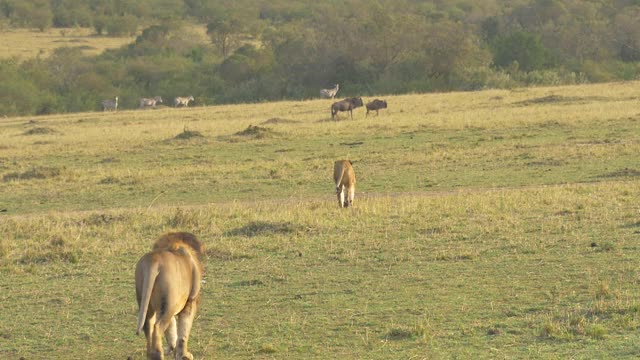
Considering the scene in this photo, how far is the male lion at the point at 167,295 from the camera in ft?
19.1

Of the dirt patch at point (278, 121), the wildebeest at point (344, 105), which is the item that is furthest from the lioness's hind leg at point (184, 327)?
the wildebeest at point (344, 105)

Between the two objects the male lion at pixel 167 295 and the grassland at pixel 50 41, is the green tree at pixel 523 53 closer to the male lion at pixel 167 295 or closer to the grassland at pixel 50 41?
the grassland at pixel 50 41

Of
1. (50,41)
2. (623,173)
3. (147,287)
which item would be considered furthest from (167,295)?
(50,41)

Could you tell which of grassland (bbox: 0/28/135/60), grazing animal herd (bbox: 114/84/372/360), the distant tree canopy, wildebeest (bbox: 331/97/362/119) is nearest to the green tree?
the distant tree canopy

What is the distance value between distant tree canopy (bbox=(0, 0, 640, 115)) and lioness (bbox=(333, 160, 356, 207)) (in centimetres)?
2879

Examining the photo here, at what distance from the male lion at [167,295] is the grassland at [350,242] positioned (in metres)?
0.62

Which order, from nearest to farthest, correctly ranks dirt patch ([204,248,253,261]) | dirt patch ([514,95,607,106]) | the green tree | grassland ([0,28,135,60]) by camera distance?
dirt patch ([204,248,253,261]) → dirt patch ([514,95,607,106]) → the green tree → grassland ([0,28,135,60])

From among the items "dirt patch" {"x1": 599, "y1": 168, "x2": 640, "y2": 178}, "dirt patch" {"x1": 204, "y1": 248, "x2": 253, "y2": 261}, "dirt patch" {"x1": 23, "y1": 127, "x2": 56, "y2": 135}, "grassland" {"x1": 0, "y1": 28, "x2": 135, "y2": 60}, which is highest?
"dirt patch" {"x1": 204, "y1": 248, "x2": 253, "y2": 261}

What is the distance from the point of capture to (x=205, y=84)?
165 ft

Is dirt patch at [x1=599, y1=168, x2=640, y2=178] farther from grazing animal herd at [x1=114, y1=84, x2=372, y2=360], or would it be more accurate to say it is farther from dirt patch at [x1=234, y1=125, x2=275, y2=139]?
grazing animal herd at [x1=114, y1=84, x2=372, y2=360]

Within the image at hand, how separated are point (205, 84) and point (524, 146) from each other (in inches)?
1260

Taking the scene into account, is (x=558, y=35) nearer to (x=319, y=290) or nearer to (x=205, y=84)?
(x=205, y=84)

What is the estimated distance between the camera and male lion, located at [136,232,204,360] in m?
5.82

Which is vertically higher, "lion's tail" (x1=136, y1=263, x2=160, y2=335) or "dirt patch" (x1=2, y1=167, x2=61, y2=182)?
"lion's tail" (x1=136, y1=263, x2=160, y2=335)
